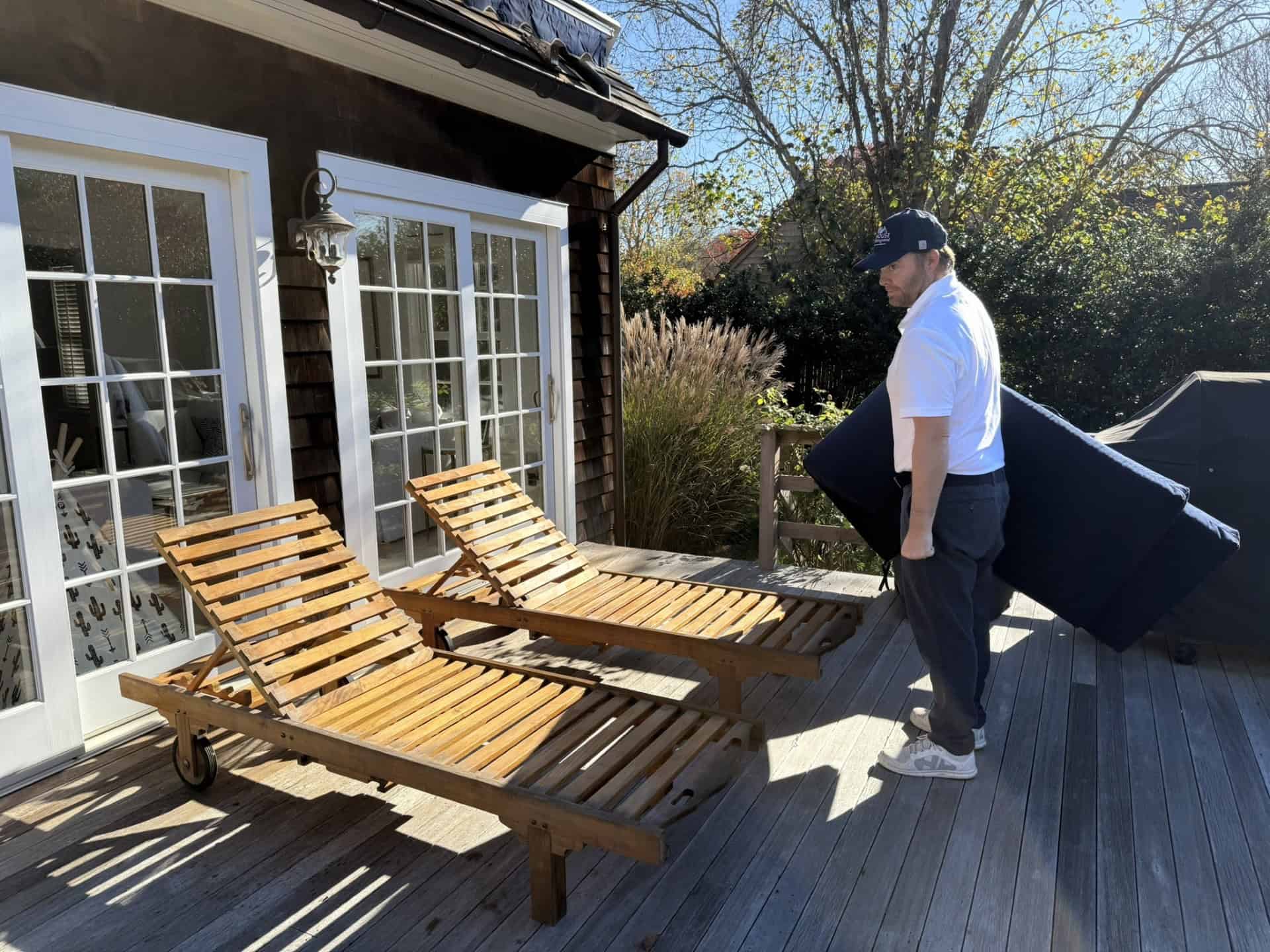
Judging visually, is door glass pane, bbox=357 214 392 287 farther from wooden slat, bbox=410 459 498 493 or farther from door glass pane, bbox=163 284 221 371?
wooden slat, bbox=410 459 498 493

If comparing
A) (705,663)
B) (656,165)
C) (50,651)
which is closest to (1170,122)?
(656,165)

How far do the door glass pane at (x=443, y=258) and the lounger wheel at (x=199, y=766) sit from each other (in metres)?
2.53

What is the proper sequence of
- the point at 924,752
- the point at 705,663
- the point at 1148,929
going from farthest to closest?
the point at 705,663
the point at 924,752
the point at 1148,929

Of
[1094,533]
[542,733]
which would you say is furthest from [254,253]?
[1094,533]

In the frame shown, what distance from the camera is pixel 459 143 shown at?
14.7 ft

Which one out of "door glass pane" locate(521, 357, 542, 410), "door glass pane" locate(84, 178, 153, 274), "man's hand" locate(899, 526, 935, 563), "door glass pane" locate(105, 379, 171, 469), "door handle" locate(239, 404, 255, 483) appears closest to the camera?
"man's hand" locate(899, 526, 935, 563)

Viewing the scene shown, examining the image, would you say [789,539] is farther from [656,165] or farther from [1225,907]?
[1225,907]

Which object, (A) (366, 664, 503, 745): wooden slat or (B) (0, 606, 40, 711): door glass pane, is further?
(B) (0, 606, 40, 711): door glass pane

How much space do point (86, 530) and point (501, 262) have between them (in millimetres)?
2676

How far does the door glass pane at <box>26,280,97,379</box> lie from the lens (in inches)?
110

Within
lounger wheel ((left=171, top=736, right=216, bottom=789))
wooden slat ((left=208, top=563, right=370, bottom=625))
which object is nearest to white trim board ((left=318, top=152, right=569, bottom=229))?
wooden slat ((left=208, top=563, right=370, bottom=625))

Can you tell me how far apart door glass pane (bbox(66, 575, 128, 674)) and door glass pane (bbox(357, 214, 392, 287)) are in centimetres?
173

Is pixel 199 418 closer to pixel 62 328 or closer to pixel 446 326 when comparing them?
pixel 62 328

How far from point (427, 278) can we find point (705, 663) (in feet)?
8.07
